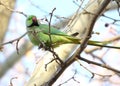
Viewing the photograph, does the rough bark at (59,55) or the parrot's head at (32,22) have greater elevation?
the parrot's head at (32,22)

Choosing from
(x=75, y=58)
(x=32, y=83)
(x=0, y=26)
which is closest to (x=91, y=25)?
(x=75, y=58)

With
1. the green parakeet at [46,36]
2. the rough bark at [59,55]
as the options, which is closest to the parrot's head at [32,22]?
the green parakeet at [46,36]

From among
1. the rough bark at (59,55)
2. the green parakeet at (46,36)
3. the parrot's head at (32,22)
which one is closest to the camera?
the green parakeet at (46,36)

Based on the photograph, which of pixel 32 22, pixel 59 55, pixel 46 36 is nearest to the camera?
pixel 46 36

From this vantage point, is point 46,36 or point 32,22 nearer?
point 46,36

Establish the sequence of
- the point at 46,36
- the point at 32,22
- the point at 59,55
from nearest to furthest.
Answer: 1. the point at 46,36
2. the point at 32,22
3. the point at 59,55

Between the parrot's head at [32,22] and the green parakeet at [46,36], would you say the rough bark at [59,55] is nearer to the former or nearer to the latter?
the green parakeet at [46,36]

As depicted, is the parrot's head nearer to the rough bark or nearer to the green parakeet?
the green parakeet

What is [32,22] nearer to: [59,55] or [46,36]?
[46,36]

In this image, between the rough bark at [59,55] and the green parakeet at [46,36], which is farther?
the rough bark at [59,55]

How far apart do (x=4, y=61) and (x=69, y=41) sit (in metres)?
1.58

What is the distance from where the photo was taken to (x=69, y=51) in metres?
2.37

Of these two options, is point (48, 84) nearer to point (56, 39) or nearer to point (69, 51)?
point (56, 39)

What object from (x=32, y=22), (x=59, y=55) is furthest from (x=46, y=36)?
(x=59, y=55)
